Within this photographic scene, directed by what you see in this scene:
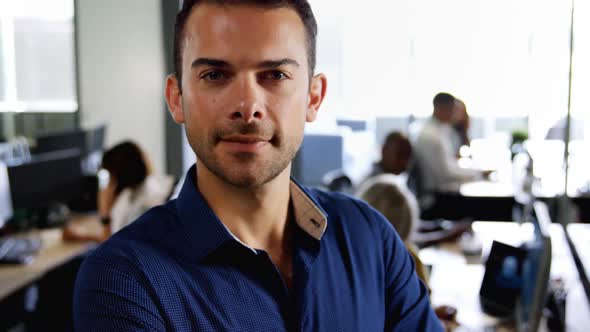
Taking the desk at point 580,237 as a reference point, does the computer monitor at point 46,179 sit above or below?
above

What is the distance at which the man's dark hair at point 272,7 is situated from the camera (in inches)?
42.1

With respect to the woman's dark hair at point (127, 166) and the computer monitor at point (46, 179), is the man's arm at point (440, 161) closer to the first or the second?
the woman's dark hair at point (127, 166)

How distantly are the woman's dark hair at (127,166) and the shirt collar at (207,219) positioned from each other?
240 cm

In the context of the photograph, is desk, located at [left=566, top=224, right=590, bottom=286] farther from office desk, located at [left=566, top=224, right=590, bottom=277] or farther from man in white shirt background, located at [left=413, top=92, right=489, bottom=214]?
man in white shirt background, located at [left=413, top=92, right=489, bottom=214]

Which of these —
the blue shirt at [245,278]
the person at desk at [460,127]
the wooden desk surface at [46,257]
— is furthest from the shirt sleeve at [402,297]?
the person at desk at [460,127]

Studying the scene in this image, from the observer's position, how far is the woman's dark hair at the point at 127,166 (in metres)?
3.48

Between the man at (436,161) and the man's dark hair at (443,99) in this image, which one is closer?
the man at (436,161)

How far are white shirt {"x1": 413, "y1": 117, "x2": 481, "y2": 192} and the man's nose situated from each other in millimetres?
3821

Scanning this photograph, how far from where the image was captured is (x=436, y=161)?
4.75 m

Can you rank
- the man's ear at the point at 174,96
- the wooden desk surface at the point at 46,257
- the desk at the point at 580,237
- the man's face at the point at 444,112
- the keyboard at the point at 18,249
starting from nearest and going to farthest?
the man's ear at the point at 174,96
the desk at the point at 580,237
the wooden desk surface at the point at 46,257
the keyboard at the point at 18,249
the man's face at the point at 444,112

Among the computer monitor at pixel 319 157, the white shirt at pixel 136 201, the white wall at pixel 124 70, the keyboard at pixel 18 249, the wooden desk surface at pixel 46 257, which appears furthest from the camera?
the white wall at pixel 124 70

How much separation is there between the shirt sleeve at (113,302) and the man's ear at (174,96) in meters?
0.30

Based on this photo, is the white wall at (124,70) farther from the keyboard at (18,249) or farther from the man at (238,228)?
the man at (238,228)

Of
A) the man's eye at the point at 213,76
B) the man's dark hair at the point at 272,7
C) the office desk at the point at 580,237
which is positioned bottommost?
the office desk at the point at 580,237
